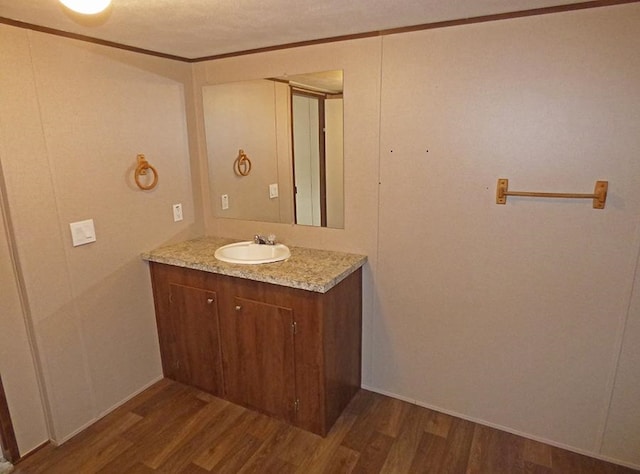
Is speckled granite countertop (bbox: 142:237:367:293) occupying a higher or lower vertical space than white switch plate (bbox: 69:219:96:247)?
lower

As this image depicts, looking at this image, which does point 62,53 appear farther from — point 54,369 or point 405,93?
point 405,93

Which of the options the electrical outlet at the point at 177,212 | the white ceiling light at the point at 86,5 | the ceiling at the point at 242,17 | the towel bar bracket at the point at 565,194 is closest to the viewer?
the white ceiling light at the point at 86,5

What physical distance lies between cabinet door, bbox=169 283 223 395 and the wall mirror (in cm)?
66

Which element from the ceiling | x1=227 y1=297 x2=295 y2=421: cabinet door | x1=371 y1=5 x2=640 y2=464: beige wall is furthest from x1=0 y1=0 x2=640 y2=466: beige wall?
x1=227 y1=297 x2=295 y2=421: cabinet door

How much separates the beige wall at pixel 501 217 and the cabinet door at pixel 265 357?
1.86 feet

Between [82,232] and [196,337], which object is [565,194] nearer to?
[196,337]

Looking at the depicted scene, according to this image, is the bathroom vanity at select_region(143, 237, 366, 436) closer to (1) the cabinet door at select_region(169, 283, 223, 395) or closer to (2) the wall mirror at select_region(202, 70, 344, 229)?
(1) the cabinet door at select_region(169, 283, 223, 395)

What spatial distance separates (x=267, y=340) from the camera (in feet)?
6.82

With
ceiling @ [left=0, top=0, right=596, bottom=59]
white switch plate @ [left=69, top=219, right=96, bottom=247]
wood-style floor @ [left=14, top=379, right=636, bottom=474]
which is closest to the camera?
ceiling @ [left=0, top=0, right=596, bottom=59]

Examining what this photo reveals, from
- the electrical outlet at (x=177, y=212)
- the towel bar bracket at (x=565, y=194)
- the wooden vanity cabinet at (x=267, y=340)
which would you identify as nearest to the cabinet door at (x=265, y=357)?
the wooden vanity cabinet at (x=267, y=340)

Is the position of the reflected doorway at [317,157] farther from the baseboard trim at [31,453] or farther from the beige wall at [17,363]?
the baseboard trim at [31,453]

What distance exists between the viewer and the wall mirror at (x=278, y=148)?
88.2 inches

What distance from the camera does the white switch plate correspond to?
1.98m

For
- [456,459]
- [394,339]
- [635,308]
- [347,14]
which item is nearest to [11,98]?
[347,14]
